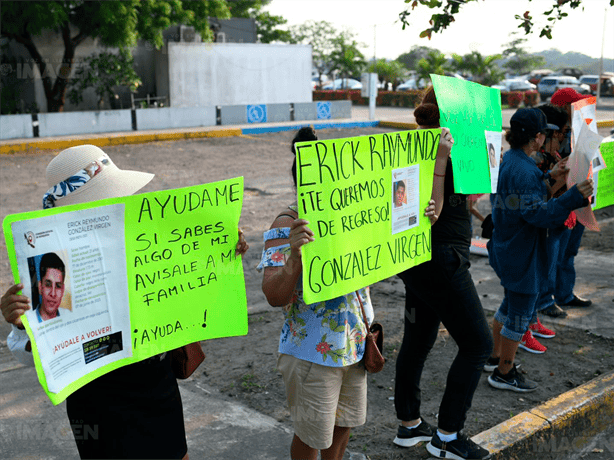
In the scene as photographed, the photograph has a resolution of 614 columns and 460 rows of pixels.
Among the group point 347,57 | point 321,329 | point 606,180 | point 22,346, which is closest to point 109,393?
point 22,346

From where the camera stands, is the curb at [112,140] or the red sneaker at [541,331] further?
the curb at [112,140]

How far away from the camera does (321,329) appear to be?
9.22 ft

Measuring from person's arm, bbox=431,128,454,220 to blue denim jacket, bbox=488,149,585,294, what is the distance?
35.6 inches

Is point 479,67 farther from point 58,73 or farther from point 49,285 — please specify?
point 49,285

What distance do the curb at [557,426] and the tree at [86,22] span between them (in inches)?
745

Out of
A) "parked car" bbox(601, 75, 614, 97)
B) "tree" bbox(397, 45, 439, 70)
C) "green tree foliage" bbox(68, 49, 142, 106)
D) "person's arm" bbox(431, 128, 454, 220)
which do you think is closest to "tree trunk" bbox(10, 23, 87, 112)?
"green tree foliage" bbox(68, 49, 142, 106)

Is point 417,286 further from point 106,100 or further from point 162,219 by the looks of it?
point 106,100

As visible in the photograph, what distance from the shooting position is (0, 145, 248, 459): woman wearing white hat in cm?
224

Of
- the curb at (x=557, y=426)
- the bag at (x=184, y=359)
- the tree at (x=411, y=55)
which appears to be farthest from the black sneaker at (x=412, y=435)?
the tree at (x=411, y=55)

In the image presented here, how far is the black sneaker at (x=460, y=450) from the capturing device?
3404 millimetres

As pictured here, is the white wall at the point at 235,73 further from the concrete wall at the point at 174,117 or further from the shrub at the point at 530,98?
the shrub at the point at 530,98

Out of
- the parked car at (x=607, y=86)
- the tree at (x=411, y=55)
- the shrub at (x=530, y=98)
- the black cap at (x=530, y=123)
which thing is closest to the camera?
the black cap at (x=530, y=123)

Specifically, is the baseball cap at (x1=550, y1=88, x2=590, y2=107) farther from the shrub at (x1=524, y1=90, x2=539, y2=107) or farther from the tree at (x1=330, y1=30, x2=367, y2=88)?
the tree at (x1=330, y1=30, x2=367, y2=88)

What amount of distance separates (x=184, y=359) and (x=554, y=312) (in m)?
4.10
